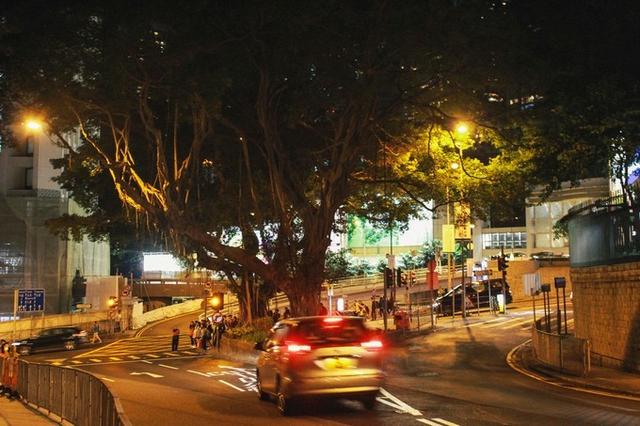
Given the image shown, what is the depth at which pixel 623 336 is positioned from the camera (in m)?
18.5

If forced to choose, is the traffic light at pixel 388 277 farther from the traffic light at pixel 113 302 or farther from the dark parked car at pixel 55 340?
the traffic light at pixel 113 302

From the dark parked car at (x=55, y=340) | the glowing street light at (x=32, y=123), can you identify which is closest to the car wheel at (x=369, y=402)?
the glowing street light at (x=32, y=123)

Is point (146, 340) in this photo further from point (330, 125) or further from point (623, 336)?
point (623, 336)

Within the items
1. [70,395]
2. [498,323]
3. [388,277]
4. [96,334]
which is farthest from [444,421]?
[96,334]

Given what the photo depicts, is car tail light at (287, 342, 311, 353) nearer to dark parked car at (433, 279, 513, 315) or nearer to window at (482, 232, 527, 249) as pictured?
dark parked car at (433, 279, 513, 315)

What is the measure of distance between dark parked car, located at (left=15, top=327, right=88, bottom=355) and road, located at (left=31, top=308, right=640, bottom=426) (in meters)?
11.8

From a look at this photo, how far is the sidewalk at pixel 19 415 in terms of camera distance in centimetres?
1196

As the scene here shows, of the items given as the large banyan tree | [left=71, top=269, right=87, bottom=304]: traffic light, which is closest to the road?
the large banyan tree

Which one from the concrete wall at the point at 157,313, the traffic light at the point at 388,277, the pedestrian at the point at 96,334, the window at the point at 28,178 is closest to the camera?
the traffic light at the point at 388,277

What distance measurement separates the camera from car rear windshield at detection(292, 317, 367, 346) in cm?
1163

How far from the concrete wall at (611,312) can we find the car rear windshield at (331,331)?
9.52m

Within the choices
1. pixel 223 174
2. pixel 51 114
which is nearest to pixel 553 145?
pixel 223 174

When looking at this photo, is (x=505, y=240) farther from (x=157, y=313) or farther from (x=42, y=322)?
(x=42, y=322)

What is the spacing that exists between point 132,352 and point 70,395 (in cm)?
2369
